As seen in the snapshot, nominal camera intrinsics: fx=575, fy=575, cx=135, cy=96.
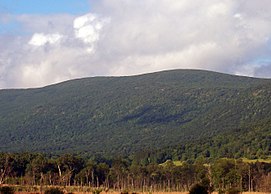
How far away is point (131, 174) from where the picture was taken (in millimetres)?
126875

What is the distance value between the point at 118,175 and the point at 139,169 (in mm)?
9611

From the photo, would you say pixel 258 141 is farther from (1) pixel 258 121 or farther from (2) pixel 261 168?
(2) pixel 261 168

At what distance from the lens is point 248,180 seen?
367 ft

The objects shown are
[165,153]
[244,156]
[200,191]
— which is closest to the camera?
[200,191]

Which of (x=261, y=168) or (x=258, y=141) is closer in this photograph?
(x=261, y=168)

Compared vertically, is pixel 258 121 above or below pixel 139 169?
above

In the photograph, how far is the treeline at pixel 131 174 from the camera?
107750mm

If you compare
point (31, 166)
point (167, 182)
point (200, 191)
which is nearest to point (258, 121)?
point (167, 182)

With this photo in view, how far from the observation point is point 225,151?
164875 millimetres

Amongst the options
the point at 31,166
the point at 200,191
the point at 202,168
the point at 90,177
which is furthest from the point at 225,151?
the point at 200,191

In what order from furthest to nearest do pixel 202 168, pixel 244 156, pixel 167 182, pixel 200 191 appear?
pixel 244 156 < pixel 167 182 < pixel 202 168 < pixel 200 191

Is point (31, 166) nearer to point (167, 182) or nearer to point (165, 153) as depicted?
point (167, 182)

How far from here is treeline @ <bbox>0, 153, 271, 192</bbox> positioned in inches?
4242

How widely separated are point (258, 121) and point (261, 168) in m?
74.9
